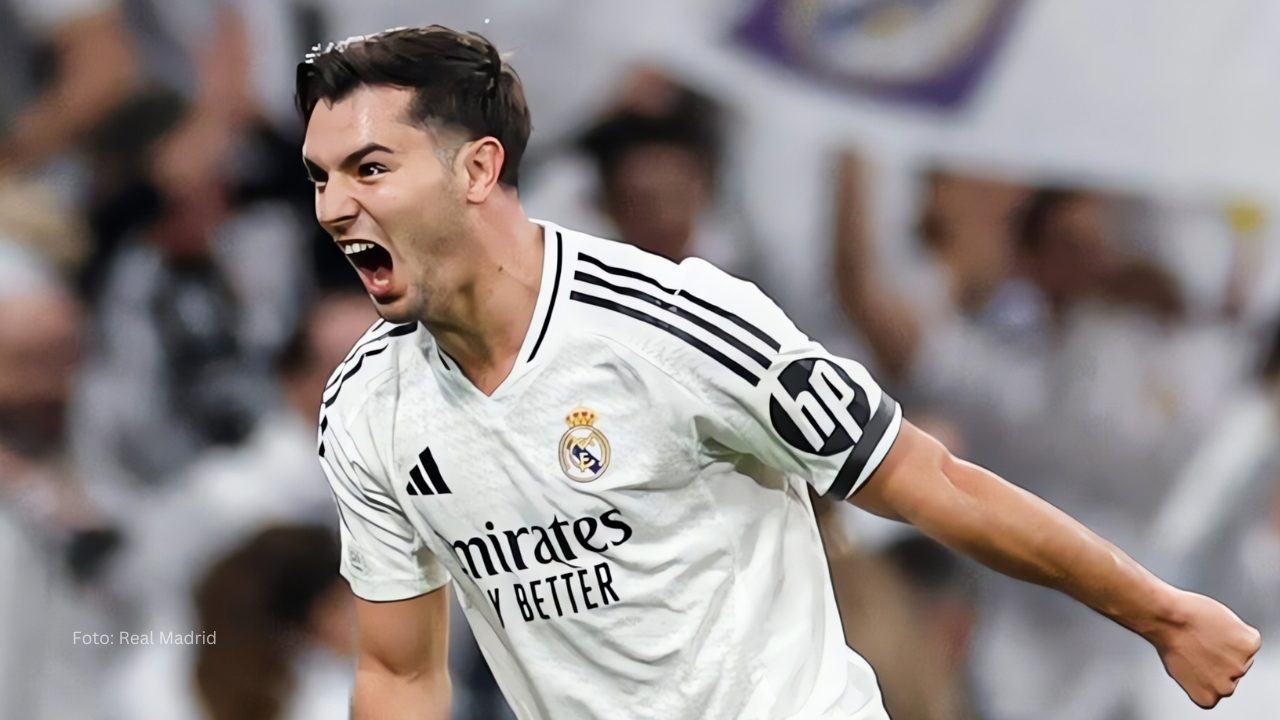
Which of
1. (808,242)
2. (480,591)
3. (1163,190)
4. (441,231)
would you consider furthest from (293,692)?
(1163,190)

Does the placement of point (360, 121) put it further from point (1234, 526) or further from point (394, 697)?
point (1234, 526)

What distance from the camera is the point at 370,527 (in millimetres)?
2023

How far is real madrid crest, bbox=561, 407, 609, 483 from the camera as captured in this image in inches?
72.9

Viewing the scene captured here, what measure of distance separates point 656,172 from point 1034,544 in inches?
81.6

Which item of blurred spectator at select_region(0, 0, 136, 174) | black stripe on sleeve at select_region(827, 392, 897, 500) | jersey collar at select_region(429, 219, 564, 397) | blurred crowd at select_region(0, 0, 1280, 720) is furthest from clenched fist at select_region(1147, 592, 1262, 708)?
blurred spectator at select_region(0, 0, 136, 174)

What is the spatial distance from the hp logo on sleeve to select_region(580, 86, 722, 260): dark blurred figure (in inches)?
77.3

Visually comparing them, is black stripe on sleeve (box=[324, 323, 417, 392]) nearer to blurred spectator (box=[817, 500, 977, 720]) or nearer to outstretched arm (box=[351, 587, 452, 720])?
outstretched arm (box=[351, 587, 452, 720])

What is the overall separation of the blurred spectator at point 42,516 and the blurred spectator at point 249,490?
12 centimetres

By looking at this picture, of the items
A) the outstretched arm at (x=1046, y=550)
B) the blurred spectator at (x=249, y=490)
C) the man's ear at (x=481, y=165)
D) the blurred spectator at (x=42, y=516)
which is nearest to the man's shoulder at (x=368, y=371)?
the man's ear at (x=481, y=165)

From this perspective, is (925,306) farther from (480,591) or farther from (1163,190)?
(480,591)

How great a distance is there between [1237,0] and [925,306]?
1.08 meters

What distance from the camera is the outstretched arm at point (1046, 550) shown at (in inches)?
72.2

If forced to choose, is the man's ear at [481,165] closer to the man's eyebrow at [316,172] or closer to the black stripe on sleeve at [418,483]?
the man's eyebrow at [316,172]

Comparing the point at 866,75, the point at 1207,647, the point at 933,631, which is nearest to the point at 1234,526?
the point at 933,631
